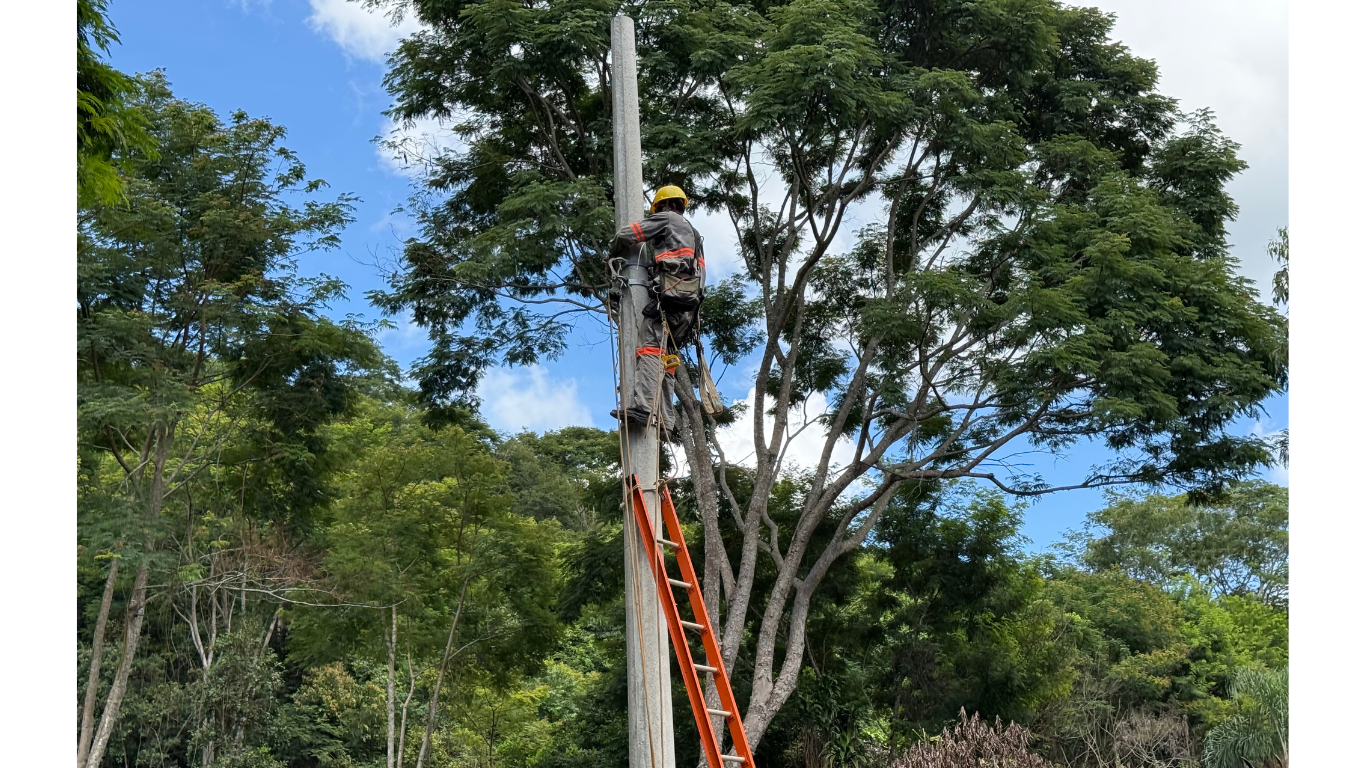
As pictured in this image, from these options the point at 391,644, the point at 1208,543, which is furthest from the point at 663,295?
the point at 1208,543

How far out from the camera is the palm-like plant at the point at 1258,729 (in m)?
15.0

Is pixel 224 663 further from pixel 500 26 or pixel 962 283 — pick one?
pixel 962 283

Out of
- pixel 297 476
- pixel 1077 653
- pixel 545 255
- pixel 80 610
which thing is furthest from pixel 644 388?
pixel 80 610

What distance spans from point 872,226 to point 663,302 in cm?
Result: 1082

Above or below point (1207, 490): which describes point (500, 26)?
above

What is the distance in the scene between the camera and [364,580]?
63.6ft

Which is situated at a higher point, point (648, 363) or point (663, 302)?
point (663, 302)

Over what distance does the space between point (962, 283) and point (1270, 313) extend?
392 cm

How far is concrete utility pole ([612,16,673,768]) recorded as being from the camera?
16.1ft

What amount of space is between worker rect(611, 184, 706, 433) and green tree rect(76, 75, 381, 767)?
11055 mm

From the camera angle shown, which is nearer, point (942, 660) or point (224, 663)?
point (942, 660)

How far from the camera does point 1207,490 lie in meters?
14.2

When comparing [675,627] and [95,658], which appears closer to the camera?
[675,627]

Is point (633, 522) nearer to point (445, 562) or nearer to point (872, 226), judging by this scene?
point (872, 226)
